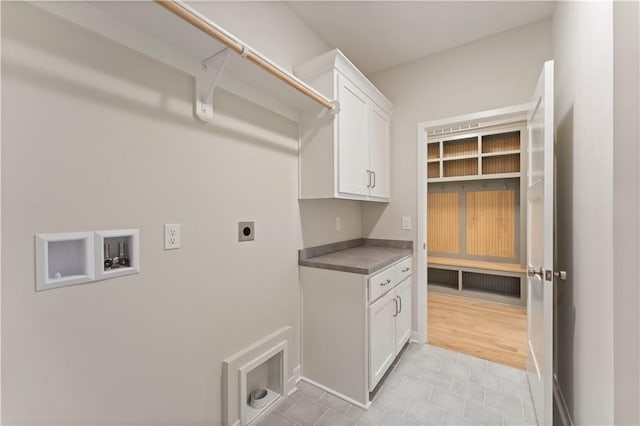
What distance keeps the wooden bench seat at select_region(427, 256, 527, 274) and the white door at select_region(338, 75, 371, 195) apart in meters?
2.33

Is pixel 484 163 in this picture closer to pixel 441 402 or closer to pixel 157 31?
pixel 441 402

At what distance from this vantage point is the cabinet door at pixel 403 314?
2131 mm

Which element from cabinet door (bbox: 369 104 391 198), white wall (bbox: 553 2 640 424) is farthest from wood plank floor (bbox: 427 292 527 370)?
cabinet door (bbox: 369 104 391 198)

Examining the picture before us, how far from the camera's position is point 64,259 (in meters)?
0.93

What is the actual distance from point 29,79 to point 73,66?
0.45 feet

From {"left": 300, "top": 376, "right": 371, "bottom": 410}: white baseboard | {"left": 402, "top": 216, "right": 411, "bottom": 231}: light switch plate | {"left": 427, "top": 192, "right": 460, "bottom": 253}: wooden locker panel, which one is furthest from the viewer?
{"left": 427, "top": 192, "right": 460, "bottom": 253}: wooden locker panel

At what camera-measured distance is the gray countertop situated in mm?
1734

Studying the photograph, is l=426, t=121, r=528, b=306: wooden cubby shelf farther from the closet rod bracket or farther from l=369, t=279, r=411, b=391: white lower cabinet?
the closet rod bracket

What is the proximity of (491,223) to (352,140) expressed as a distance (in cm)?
287

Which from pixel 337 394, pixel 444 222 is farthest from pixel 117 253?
pixel 444 222

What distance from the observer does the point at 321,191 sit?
5.97ft

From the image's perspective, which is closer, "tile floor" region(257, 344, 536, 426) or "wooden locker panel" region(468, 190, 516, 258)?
"tile floor" region(257, 344, 536, 426)

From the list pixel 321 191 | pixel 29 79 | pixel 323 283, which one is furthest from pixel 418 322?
pixel 29 79

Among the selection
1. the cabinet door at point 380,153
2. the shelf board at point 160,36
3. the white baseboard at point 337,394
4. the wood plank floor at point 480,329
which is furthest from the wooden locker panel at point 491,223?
the shelf board at point 160,36
